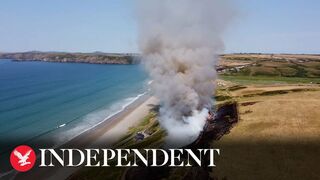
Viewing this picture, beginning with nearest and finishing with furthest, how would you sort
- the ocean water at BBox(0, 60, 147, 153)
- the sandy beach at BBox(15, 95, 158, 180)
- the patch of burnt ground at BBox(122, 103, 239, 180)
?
the patch of burnt ground at BBox(122, 103, 239, 180)
the sandy beach at BBox(15, 95, 158, 180)
the ocean water at BBox(0, 60, 147, 153)

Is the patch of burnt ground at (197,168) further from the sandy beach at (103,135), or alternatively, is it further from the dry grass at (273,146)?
the sandy beach at (103,135)

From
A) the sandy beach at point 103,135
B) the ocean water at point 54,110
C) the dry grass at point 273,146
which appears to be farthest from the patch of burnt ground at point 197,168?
the ocean water at point 54,110

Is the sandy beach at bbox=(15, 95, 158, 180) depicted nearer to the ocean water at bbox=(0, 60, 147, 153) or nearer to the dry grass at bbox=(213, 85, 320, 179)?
the ocean water at bbox=(0, 60, 147, 153)

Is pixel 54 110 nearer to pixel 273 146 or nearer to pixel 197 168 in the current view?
pixel 197 168

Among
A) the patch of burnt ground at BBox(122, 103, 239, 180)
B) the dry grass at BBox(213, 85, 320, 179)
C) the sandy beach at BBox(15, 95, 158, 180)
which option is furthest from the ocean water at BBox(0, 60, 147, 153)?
the dry grass at BBox(213, 85, 320, 179)

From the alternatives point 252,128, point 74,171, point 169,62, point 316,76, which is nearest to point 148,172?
point 74,171

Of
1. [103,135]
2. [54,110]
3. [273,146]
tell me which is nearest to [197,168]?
[273,146]
